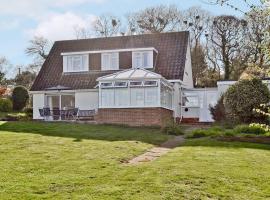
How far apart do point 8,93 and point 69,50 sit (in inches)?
659

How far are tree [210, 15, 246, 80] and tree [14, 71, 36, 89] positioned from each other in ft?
77.6

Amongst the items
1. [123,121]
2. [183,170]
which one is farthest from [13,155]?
[123,121]

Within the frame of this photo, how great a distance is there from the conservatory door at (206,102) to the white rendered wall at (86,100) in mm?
7740

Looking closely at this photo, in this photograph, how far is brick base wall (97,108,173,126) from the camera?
28.1 metres

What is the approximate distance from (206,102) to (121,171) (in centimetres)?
2320

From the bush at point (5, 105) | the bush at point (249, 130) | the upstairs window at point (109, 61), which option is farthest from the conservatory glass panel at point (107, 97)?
the bush at point (5, 105)

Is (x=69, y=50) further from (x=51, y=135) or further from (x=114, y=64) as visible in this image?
(x=51, y=135)

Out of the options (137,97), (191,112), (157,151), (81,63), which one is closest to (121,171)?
(157,151)

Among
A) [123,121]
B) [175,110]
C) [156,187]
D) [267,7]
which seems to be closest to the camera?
[267,7]

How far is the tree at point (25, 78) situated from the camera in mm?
58056

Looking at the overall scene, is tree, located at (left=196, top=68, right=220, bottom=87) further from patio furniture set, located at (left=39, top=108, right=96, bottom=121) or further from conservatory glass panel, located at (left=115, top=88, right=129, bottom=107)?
conservatory glass panel, located at (left=115, top=88, right=129, bottom=107)

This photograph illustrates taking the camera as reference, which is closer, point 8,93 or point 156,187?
point 156,187

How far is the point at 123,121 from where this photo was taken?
93.2 ft

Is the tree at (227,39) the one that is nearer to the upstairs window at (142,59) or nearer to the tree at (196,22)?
the tree at (196,22)
